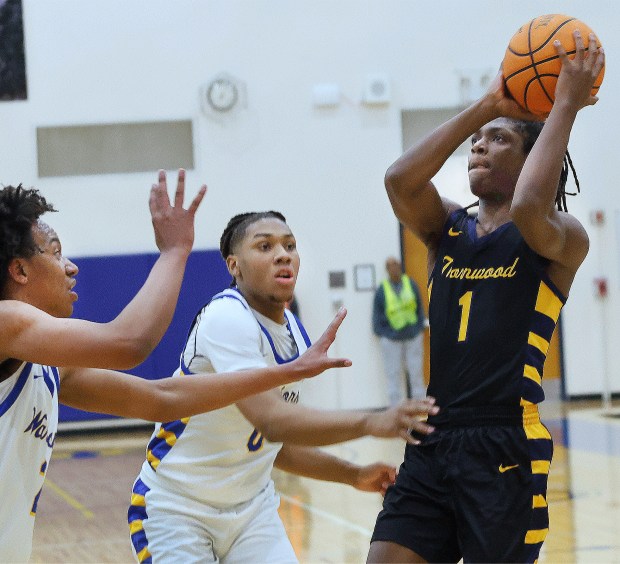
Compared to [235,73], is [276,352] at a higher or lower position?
lower

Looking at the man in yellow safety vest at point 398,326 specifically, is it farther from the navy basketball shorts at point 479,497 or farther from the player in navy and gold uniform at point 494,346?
the navy basketball shorts at point 479,497

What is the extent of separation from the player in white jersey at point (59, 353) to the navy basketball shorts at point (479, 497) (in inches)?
21.7

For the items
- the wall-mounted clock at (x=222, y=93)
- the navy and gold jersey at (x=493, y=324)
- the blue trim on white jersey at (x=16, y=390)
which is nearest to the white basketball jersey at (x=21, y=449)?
the blue trim on white jersey at (x=16, y=390)

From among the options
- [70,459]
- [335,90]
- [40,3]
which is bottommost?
[70,459]

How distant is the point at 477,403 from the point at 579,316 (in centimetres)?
1241

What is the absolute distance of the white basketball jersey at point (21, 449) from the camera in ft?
9.88

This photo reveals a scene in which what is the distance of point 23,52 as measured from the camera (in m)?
14.3

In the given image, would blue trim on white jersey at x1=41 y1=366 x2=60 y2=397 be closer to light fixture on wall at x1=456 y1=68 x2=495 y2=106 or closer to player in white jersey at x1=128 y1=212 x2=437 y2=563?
player in white jersey at x1=128 y1=212 x2=437 y2=563

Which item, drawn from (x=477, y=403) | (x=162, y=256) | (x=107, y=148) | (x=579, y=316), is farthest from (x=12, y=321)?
(x=579, y=316)

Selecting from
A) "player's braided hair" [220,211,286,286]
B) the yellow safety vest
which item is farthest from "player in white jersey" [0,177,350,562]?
the yellow safety vest

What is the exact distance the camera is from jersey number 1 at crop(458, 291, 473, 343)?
3.32 m

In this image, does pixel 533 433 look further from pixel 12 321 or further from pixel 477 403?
pixel 12 321

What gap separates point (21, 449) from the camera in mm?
3061

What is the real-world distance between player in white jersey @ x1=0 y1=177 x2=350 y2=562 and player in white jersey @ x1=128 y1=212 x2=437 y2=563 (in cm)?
32
